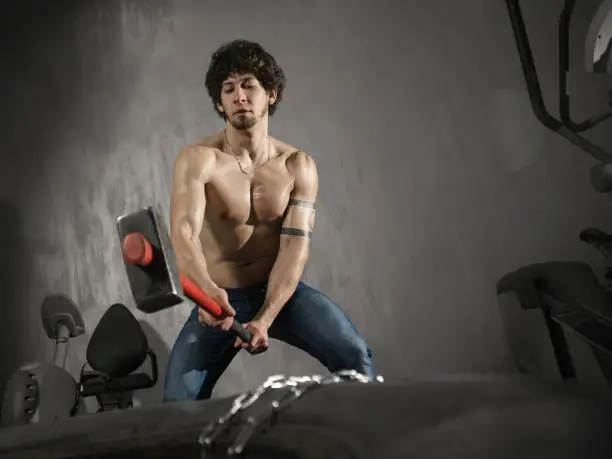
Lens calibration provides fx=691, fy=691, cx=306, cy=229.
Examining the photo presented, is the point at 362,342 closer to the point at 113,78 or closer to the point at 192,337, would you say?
the point at 192,337

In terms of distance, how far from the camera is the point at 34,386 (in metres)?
1.48

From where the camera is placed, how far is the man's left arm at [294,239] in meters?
1.36

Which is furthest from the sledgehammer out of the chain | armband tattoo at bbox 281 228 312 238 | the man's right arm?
the chain

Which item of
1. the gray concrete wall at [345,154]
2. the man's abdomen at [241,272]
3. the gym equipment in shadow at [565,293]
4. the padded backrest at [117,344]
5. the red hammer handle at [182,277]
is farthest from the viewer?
the padded backrest at [117,344]

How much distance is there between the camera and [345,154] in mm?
1399

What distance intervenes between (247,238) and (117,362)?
42cm

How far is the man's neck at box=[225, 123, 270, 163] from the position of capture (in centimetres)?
141

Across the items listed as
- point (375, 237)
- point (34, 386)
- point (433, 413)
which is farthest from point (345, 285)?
point (433, 413)

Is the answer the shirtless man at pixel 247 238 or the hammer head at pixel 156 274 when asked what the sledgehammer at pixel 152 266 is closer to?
the hammer head at pixel 156 274

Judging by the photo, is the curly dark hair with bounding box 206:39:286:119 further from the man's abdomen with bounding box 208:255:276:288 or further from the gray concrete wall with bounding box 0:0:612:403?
the man's abdomen with bounding box 208:255:276:288

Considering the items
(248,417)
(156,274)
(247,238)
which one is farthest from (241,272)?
(248,417)

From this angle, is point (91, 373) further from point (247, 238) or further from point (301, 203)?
point (301, 203)

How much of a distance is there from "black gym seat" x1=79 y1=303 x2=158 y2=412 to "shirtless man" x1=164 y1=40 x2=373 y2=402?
163 mm

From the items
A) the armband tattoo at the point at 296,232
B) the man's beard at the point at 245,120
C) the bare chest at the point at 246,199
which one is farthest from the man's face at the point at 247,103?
the armband tattoo at the point at 296,232
